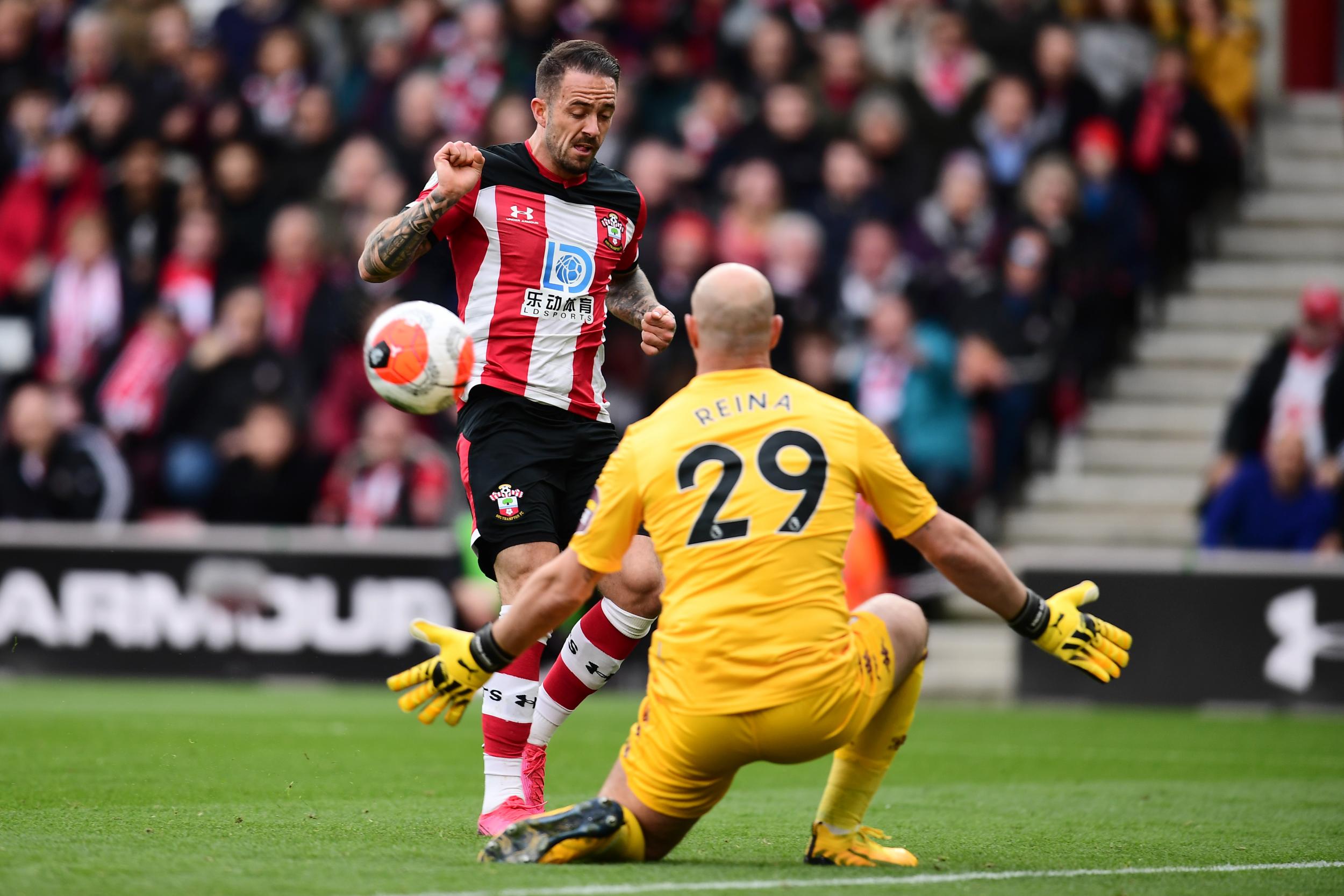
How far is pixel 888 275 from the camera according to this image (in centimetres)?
1487

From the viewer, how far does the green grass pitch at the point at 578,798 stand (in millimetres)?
5422

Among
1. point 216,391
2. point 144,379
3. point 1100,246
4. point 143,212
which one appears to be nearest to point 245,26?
→ point 143,212

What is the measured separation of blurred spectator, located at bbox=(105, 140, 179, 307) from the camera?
16.5 metres

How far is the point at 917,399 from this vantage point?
14.0m

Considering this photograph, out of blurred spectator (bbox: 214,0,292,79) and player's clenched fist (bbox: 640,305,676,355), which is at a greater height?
blurred spectator (bbox: 214,0,292,79)

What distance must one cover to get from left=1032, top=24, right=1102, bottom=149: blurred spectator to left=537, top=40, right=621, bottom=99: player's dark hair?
9204mm

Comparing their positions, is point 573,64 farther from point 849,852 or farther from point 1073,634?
point 849,852

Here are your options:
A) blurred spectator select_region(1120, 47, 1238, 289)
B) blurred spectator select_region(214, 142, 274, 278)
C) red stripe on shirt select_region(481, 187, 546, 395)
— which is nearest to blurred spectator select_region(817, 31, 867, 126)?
blurred spectator select_region(1120, 47, 1238, 289)

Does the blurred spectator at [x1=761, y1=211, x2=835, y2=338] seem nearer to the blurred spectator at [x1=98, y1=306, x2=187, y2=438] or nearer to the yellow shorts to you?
the blurred spectator at [x1=98, y1=306, x2=187, y2=438]

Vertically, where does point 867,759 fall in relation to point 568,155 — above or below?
below

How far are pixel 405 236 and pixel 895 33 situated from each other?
11437 mm

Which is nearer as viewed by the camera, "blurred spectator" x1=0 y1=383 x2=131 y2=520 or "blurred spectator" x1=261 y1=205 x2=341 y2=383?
"blurred spectator" x1=0 y1=383 x2=131 y2=520

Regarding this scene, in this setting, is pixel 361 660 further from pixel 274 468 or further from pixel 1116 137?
pixel 1116 137

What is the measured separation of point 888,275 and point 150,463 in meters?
6.19
